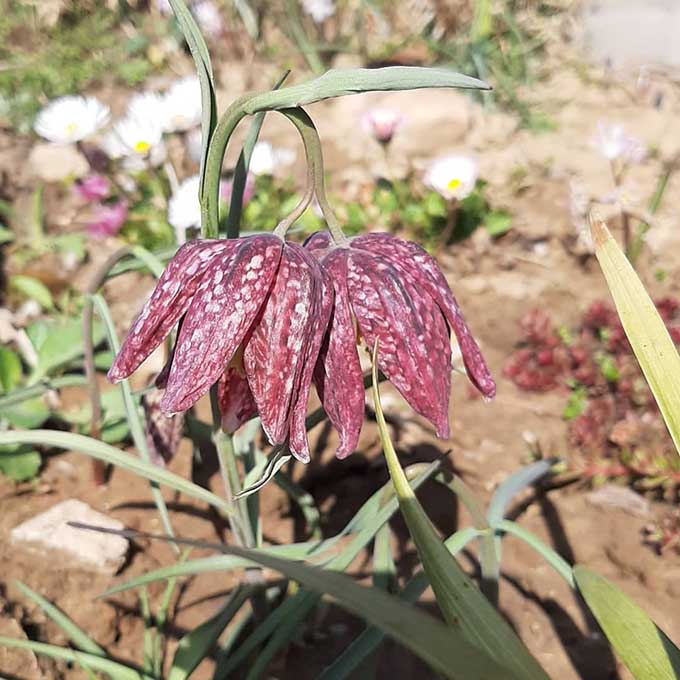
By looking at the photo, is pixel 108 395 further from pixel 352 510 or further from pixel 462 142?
pixel 462 142

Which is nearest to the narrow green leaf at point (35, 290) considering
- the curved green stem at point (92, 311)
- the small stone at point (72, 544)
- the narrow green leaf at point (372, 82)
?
the curved green stem at point (92, 311)

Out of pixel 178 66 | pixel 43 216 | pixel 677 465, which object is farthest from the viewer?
pixel 178 66

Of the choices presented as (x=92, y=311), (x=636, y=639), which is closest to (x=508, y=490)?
(x=636, y=639)

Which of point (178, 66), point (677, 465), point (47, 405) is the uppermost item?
point (178, 66)

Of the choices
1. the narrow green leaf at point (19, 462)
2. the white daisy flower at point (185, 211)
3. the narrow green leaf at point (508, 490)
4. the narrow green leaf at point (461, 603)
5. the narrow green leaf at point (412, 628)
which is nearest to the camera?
the narrow green leaf at point (412, 628)

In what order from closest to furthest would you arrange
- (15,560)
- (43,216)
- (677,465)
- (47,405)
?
(15,560) < (677,465) < (47,405) < (43,216)

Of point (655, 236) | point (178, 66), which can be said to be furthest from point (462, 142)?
point (178, 66)

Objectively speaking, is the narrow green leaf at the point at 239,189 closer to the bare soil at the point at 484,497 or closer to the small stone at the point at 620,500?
the bare soil at the point at 484,497
